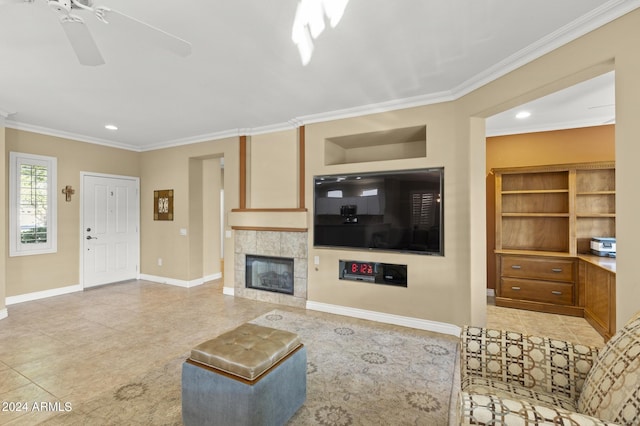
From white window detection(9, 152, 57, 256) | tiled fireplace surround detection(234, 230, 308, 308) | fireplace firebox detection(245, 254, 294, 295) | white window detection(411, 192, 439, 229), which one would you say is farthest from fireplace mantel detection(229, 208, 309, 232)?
white window detection(9, 152, 57, 256)

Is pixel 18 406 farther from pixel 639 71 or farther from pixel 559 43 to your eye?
pixel 559 43

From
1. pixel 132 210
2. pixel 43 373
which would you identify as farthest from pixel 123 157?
pixel 43 373

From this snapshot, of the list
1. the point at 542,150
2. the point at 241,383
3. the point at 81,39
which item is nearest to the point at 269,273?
the point at 241,383

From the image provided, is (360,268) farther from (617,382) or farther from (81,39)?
(81,39)

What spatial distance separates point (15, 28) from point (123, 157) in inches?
158

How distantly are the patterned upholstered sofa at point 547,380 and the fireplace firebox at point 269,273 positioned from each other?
3.00m

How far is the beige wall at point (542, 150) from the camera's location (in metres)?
4.07

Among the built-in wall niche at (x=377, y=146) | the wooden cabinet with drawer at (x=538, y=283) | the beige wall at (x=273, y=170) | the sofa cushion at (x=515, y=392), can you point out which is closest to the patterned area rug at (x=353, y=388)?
the sofa cushion at (x=515, y=392)

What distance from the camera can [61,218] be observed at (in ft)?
16.2

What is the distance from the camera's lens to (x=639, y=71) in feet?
5.74

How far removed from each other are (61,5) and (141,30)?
0.40m

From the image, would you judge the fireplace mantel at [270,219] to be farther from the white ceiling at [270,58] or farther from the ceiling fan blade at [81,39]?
the ceiling fan blade at [81,39]

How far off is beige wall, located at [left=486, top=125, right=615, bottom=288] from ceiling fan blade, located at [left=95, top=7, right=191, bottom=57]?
449 centimetres

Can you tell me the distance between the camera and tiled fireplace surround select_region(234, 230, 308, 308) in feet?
14.1
